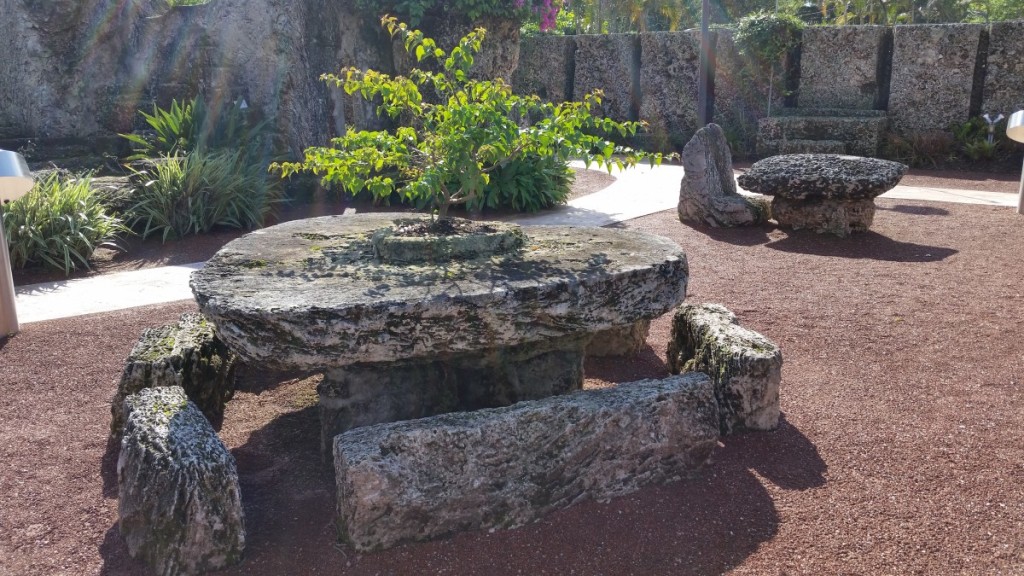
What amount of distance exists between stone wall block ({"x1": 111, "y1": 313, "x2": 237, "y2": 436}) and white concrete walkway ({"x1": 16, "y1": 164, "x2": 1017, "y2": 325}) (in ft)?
6.96

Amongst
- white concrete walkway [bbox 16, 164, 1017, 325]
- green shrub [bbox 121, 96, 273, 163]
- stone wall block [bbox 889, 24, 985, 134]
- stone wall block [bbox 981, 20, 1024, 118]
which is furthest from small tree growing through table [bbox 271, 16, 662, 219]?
stone wall block [bbox 981, 20, 1024, 118]

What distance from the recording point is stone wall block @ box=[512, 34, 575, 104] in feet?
54.6

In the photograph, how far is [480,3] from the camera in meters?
9.55

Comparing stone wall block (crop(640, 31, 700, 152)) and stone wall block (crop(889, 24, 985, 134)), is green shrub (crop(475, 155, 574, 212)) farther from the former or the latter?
stone wall block (crop(889, 24, 985, 134))

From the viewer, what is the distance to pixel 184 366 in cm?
347

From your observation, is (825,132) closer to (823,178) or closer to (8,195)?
(823,178)

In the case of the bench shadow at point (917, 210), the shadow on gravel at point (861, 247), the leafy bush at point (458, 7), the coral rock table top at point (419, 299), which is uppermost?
the leafy bush at point (458, 7)

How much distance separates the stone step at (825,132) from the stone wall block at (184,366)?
11033mm

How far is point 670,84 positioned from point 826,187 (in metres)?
8.72

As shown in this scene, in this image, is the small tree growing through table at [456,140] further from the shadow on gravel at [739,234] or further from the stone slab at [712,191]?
the stone slab at [712,191]

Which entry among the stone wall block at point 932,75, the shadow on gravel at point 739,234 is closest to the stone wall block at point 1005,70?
the stone wall block at point 932,75

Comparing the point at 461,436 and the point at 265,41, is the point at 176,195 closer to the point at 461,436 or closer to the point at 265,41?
the point at 265,41

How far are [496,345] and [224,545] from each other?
3.68 feet

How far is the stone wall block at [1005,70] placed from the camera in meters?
12.2
